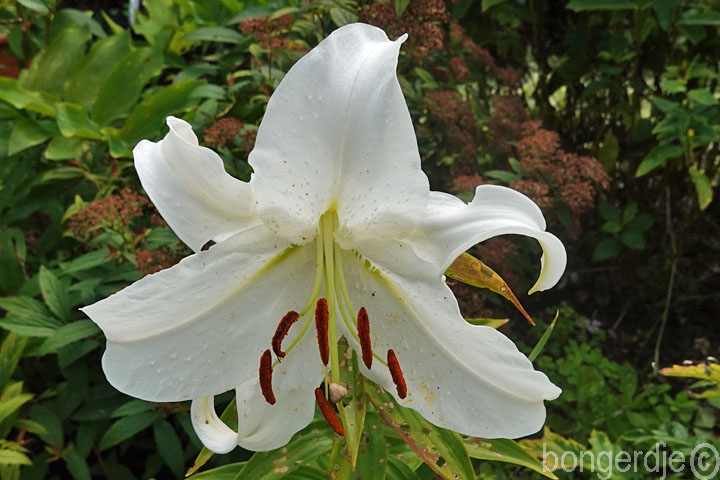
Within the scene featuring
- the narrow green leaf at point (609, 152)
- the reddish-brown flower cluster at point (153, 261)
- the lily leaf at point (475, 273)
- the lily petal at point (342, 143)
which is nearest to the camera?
the lily petal at point (342, 143)

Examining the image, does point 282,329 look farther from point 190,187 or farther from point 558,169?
point 558,169

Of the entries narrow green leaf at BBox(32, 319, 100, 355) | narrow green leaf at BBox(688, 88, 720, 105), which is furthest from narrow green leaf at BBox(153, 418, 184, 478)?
narrow green leaf at BBox(688, 88, 720, 105)

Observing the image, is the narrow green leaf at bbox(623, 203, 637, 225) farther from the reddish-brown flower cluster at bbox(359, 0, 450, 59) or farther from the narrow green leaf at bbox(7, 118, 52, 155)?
the narrow green leaf at bbox(7, 118, 52, 155)

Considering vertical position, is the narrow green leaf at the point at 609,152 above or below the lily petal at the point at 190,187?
below

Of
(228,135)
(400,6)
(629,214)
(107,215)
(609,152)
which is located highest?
(400,6)

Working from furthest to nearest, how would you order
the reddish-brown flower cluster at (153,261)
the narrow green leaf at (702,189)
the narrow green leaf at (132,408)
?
the narrow green leaf at (702,189)
the narrow green leaf at (132,408)
the reddish-brown flower cluster at (153,261)

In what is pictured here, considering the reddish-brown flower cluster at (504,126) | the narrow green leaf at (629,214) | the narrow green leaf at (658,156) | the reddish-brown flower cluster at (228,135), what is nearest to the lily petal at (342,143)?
the reddish-brown flower cluster at (228,135)

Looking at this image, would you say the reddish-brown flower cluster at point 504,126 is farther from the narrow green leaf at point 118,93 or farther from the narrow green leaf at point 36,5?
the narrow green leaf at point 36,5

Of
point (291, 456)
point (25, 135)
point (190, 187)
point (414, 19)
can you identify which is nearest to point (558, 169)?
point (414, 19)

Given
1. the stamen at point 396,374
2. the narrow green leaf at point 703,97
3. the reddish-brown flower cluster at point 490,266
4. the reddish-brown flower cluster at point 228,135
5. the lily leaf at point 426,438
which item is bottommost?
the reddish-brown flower cluster at point 490,266
